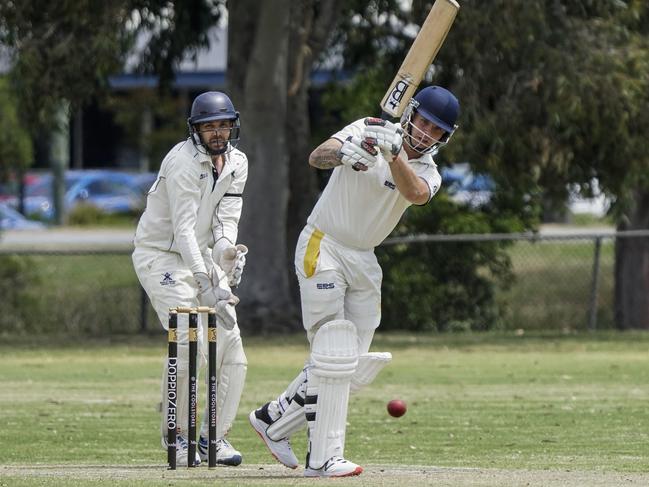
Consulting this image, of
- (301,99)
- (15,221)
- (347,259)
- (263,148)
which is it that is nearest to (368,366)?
(347,259)

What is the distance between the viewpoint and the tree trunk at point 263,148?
62.9ft

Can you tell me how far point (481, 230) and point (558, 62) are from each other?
3.74 m

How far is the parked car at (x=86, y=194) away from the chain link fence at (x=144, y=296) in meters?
20.0

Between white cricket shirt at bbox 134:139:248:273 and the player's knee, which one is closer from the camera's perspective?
the player's knee

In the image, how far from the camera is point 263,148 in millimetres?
19328

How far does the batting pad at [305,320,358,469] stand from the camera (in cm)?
805

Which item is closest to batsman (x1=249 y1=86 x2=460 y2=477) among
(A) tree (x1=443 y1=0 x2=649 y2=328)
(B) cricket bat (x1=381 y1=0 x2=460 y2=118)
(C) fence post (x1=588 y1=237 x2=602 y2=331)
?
(B) cricket bat (x1=381 y1=0 x2=460 y2=118)

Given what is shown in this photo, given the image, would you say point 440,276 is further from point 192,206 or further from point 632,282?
point 192,206

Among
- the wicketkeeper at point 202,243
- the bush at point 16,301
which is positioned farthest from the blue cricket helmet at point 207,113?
the bush at point 16,301

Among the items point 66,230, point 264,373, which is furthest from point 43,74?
point 66,230

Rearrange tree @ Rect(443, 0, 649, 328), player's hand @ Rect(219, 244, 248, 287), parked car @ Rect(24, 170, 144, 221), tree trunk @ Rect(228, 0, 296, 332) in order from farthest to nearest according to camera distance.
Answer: parked car @ Rect(24, 170, 144, 221), tree trunk @ Rect(228, 0, 296, 332), tree @ Rect(443, 0, 649, 328), player's hand @ Rect(219, 244, 248, 287)

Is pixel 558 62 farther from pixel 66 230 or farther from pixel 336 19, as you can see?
pixel 66 230

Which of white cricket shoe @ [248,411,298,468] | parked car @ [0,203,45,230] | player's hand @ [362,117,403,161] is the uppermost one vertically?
player's hand @ [362,117,403,161]

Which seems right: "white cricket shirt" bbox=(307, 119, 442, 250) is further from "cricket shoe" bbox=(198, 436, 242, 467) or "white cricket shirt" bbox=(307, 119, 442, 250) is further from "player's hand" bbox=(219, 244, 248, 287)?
"cricket shoe" bbox=(198, 436, 242, 467)
